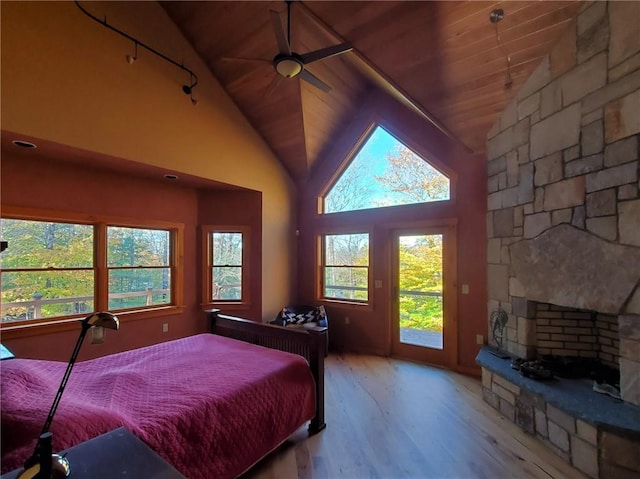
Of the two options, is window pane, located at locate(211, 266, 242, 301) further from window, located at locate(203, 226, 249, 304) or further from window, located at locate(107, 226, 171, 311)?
window, located at locate(107, 226, 171, 311)

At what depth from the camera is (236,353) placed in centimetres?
281

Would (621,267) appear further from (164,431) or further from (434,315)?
(164,431)

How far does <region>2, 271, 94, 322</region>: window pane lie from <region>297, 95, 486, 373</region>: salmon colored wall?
3212mm

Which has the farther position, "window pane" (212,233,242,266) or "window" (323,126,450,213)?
"window pane" (212,233,242,266)

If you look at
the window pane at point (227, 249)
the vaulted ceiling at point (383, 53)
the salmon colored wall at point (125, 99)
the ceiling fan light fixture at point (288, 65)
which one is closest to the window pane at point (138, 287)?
the window pane at point (227, 249)

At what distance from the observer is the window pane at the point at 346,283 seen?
5.18m

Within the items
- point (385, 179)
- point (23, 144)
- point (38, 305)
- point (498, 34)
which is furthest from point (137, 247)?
point (498, 34)

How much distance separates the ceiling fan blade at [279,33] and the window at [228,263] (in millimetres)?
3027

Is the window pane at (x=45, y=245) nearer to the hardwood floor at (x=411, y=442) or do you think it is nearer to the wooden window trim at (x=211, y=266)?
the wooden window trim at (x=211, y=266)

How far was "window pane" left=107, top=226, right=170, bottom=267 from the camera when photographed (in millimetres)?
4316

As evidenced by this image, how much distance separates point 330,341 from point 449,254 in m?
2.45

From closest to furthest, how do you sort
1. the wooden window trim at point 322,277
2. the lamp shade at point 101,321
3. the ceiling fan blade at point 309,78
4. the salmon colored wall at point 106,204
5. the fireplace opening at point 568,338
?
1. the lamp shade at point 101,321
2. the fireplace opening at point 568,338
3. the ceiling fan blade at point 309,78
4. the salmon colored wall at point 106,204
5. the wooden window trim at point 322,277

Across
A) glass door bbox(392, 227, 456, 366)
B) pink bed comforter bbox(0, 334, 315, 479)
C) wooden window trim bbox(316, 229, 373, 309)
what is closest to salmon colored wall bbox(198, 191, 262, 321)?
wooden window trim bbox(316, 229, 373, 309)

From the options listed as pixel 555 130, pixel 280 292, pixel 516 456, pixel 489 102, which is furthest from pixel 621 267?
pixel 280 292
